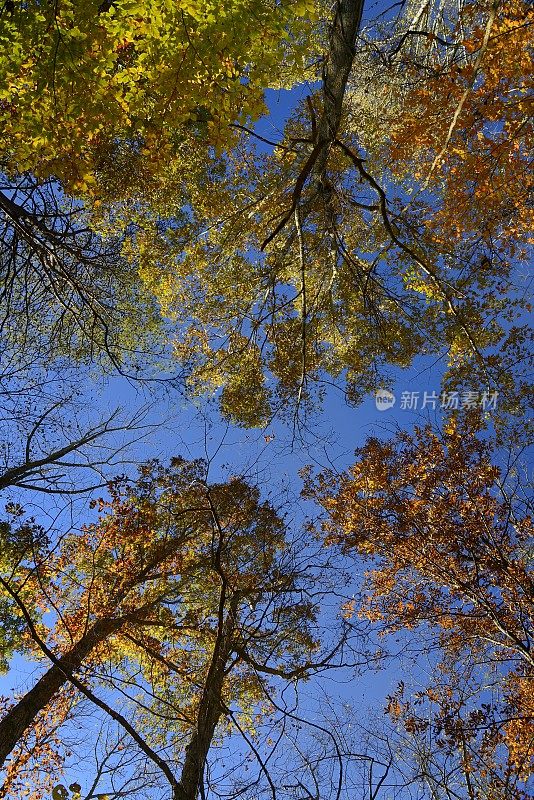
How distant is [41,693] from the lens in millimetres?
6781

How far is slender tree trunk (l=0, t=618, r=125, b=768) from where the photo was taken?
20.8 ft

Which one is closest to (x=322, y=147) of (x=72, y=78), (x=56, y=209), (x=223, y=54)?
(x=223, y=54)

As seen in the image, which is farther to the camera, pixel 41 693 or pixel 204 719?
pixel 41 693

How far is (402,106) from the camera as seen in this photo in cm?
1053

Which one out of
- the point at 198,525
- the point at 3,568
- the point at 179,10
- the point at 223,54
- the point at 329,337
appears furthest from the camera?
the point at 329,337

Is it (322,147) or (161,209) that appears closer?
(322,147)

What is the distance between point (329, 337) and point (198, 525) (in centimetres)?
469

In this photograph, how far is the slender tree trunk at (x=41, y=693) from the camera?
635 centimetres

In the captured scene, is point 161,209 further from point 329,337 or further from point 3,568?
point 3,568

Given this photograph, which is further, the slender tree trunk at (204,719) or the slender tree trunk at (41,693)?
the slender tree trunk at (41,693)

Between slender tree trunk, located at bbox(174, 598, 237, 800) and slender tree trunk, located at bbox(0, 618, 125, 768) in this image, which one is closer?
slender tree trunk, located at bbox(174, 598, 237, 800)

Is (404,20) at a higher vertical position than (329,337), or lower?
higher

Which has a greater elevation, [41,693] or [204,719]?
[204,719]

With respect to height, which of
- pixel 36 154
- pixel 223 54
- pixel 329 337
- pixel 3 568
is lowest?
pixel 3 568
